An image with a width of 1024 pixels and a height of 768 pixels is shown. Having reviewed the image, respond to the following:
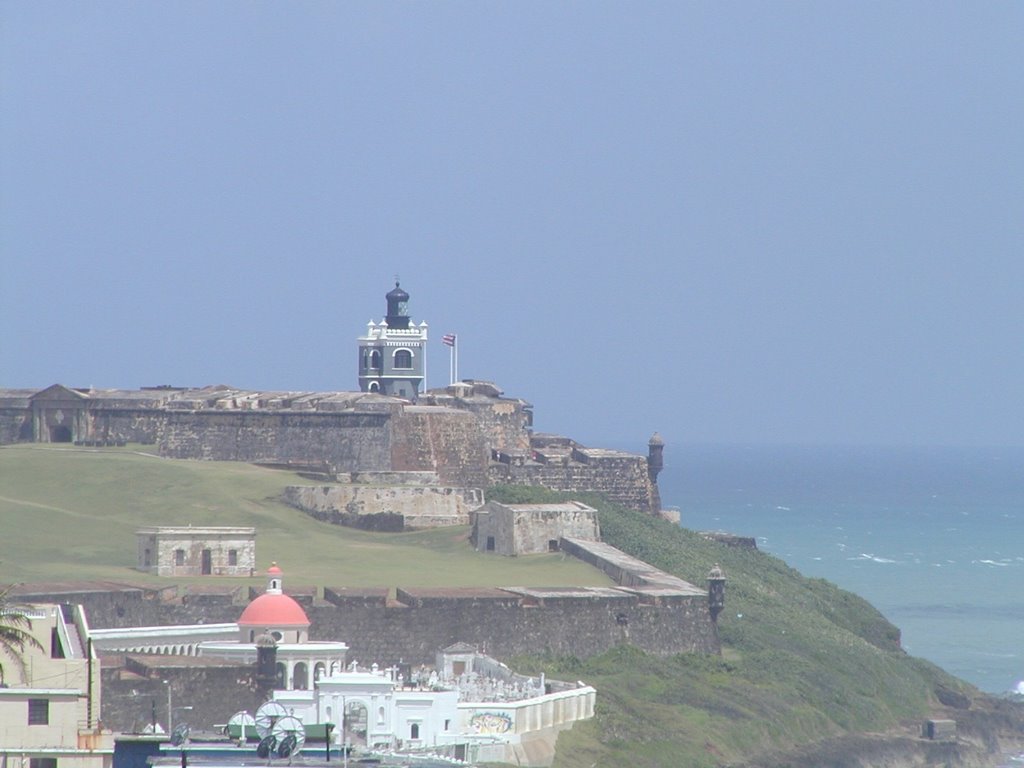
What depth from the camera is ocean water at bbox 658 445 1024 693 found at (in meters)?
84.7

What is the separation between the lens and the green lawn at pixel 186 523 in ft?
187

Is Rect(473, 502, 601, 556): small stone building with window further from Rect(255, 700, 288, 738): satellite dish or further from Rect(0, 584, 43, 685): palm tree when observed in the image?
Rect(0, 584, 43, 685): palm tree

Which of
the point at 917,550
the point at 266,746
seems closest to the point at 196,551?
the point at 266,746

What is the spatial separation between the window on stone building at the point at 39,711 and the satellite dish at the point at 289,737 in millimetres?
2636

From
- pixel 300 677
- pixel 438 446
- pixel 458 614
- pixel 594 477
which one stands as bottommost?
pixel 300 677

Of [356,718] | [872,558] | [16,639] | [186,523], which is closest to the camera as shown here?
[16,639]

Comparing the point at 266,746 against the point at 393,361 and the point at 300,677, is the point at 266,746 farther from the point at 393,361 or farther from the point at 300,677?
the point at 393,361

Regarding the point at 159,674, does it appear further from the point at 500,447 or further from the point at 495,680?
the point at 500,447

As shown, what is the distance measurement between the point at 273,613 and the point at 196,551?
9.20 m

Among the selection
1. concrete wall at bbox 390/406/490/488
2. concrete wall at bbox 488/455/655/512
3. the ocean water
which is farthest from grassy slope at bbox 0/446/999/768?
the ocean water

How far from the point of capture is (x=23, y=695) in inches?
1227

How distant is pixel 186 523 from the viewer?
61.8 meters

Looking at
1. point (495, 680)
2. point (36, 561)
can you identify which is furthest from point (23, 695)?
point (36, 561)

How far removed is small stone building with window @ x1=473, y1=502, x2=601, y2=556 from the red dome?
14.3m
